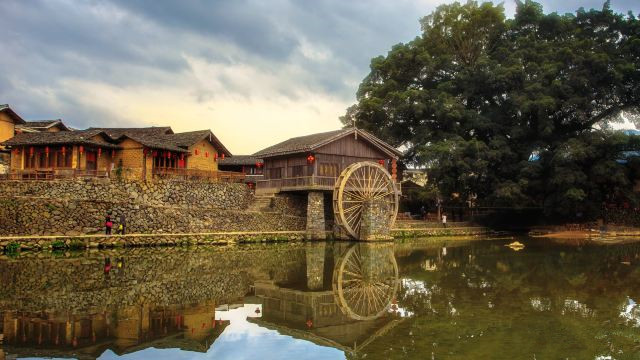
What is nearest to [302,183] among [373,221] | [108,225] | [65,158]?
[373,221]

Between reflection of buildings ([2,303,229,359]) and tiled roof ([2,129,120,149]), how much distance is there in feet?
63.8

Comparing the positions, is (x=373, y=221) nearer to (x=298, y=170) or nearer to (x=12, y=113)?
(x=298, y=170)

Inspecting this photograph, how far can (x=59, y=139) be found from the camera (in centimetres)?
2897

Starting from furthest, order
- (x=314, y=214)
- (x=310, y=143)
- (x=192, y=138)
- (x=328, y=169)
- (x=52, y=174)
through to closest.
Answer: (x=192, y=138) < (x=328, y=169) < (x=310, y=143) < (x=314, y=214) < (x=52, y=174)

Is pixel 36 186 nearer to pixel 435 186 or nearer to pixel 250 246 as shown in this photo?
pixel 250 246

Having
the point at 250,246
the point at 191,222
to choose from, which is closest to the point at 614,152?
the point at 250,246

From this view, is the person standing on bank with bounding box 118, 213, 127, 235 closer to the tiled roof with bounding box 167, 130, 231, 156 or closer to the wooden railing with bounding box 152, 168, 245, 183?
the wooden railing with bounding box 152, 168, 245, 183

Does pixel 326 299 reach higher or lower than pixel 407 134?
lower

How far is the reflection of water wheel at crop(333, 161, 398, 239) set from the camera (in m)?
30.7

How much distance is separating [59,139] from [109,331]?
2234 cm

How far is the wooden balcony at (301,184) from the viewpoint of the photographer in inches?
1217

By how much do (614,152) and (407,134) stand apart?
47.9ft

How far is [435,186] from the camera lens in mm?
39469

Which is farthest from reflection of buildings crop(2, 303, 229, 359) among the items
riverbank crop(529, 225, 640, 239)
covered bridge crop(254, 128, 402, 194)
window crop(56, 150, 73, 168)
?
riverbank crop(529, 225, 640, 239)
